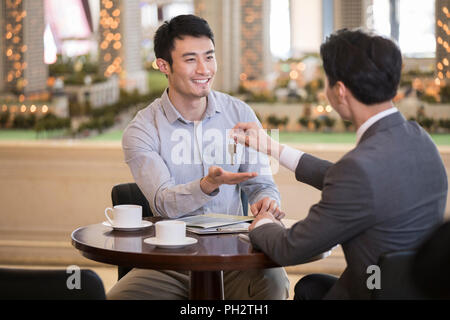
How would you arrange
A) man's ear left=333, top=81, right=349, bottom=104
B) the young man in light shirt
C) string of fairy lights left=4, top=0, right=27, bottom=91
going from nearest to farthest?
man's ear left=333, top=81, right=349, bottom=104 < the young man in light shirt < string of fairy lights left=4, top=0, right=27, bottom=91

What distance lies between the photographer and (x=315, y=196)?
4180 millimetres

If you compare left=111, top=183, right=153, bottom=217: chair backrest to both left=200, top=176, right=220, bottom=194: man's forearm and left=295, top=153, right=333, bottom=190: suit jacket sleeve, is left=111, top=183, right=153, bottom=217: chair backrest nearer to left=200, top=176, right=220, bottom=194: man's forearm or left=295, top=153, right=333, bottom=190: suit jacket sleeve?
left=200, top=176, right=220, bottom=194: man's forearm

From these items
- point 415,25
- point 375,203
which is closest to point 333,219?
point 375,203

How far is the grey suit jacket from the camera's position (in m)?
1.57

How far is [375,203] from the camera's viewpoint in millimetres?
1564

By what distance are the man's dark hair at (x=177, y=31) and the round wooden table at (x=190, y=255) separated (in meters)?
0.73

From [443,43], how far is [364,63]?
3.91m

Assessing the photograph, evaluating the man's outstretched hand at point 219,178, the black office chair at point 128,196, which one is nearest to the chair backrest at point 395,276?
the man's outstretched hand at point 219,178

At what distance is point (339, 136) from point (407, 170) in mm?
4269

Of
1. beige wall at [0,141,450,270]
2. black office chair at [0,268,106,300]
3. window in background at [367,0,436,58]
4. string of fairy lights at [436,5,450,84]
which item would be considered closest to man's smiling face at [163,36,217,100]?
black office chair at [0,268,106,300]

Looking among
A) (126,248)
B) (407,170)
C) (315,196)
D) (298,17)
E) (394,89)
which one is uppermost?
(298,17)

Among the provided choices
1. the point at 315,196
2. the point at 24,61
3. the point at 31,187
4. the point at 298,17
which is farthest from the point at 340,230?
the point at 298,17

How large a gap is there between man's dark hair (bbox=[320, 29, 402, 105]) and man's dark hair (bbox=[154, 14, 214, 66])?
0.89 m

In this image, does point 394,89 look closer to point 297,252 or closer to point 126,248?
point 297,252
